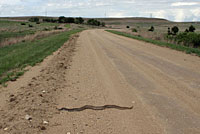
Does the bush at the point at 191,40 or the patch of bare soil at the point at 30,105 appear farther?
the bush at the point at 191,40

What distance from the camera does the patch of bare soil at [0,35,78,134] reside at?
4160 mm

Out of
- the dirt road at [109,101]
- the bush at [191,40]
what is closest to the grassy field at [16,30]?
the bush at [191,40]

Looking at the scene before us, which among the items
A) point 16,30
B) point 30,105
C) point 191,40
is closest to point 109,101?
point 30,105

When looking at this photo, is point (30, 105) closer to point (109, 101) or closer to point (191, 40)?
point (109, 101)

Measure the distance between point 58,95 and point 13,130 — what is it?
2.11m

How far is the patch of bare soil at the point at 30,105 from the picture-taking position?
4.16 metres

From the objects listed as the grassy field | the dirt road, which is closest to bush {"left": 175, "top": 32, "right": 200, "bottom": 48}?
the dirt road

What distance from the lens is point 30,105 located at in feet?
17.1

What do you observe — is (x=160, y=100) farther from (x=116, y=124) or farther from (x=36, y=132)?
(x=36, y=132)

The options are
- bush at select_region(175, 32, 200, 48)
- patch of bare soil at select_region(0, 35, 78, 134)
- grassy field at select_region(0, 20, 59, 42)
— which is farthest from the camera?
grassy field at select_region(0, 20, 59, 42)

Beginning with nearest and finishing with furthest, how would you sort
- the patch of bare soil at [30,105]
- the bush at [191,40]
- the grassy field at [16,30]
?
the patch of bare soil at [30,105], the bush at [191,40], the grassy field at [16,30]

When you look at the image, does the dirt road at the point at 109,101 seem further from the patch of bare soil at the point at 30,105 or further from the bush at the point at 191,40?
the bush at the point at 191,40

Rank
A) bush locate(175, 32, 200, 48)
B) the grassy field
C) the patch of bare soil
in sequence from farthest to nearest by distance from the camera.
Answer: the grassy field < bush locate(175, 32, 200, 48) < the patch of bare soil

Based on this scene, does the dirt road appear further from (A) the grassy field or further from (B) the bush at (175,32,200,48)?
(A) the grassy field
